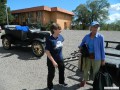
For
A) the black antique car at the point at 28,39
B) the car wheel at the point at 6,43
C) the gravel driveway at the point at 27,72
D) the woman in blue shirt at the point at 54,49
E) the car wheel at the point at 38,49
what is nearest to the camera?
the woman in blue shirt at the point at 54,49

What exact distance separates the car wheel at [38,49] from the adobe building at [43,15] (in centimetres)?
4203

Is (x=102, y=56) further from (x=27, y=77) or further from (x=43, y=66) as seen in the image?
(x=43, y=66)

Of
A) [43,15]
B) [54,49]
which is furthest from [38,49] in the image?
[43,15]

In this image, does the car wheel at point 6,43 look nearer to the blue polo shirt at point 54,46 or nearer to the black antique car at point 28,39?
the black antique car at point 28,39

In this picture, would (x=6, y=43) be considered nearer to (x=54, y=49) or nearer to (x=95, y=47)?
(x=54, y=49)

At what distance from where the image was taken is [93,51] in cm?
538

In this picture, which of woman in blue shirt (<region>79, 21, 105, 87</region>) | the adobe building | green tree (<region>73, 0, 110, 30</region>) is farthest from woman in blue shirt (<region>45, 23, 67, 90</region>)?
green tree (<region>73, 0, 110, 30</region>)

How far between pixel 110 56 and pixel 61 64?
1509 mm

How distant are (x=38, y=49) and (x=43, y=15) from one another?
44857mm

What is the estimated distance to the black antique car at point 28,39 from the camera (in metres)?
9.52

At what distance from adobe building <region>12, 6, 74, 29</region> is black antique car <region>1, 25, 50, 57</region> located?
4049 centimetres

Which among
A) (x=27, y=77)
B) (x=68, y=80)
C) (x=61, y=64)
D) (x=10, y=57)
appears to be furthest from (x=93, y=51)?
(x=10, y=57)

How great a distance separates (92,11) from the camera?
78.2 m

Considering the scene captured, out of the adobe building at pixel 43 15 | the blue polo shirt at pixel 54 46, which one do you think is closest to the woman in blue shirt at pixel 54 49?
the blue polo shirt at pixel 54 46
